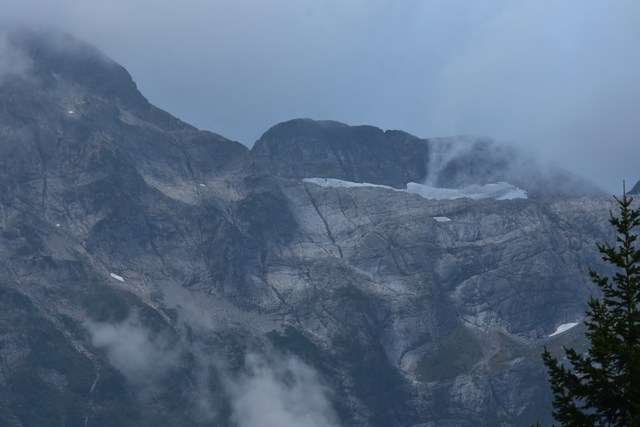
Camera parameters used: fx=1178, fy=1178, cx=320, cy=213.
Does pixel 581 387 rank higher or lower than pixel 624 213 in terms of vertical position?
lower

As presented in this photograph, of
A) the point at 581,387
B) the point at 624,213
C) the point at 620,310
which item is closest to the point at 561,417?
the point at 581,387

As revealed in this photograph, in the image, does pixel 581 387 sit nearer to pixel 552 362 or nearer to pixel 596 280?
pixel 552 362

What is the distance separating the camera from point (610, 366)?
2063 inches

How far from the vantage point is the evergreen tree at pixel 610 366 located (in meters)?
51.6

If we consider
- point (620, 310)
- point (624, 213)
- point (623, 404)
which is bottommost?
point (623, 404)

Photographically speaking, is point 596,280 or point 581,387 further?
point 596,280

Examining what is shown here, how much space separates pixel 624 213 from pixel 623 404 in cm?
894

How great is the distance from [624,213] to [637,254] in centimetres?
204

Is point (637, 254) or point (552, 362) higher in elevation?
point (637, 254)

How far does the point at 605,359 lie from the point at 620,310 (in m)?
3.25

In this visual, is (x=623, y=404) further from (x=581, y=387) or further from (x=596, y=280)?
(x=596, y=280)

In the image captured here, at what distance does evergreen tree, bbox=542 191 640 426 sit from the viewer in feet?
169

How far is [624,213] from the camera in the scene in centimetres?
5503

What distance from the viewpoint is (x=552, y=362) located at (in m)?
53.2
